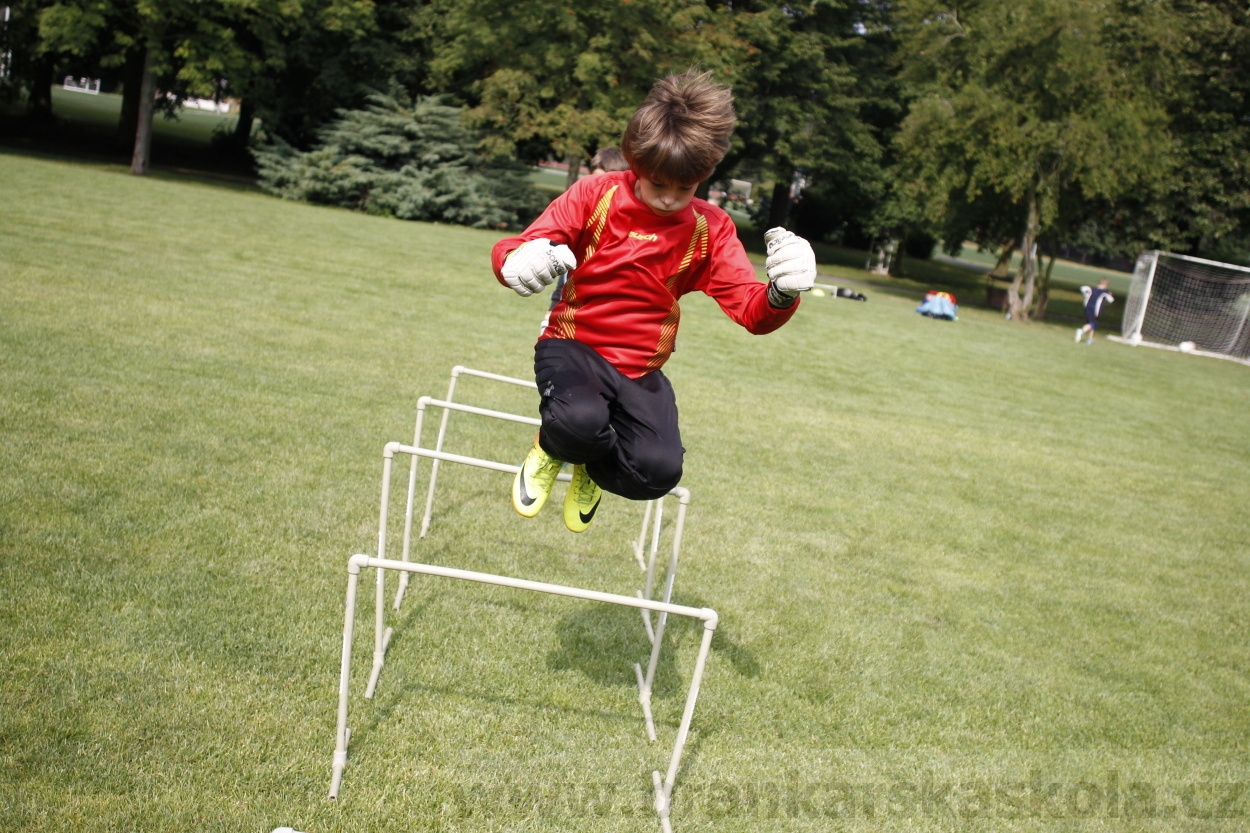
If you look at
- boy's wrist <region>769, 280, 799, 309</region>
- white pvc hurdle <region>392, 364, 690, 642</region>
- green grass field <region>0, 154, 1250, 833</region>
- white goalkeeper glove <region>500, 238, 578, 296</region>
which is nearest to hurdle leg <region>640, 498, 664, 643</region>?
white pvc hurdle <region>392, 364, 690, 642</region>

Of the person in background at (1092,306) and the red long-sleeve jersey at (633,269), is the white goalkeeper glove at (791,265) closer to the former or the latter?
the red long-sleeve jersey at (633,269)

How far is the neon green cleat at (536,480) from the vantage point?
391 cm

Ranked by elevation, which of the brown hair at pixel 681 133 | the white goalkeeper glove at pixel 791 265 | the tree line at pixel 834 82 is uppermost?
the tree line at pixel 834 82

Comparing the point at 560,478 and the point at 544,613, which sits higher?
the point at 560,478

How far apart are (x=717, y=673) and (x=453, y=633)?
128 cm

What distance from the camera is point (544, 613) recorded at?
5004 mm

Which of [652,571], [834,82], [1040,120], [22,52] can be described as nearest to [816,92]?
[834,82]

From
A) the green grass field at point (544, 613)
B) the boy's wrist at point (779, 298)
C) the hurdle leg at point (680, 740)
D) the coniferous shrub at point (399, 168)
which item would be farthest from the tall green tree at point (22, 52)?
the hurdle leg at point (680, 740)

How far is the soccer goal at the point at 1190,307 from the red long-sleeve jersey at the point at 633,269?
24.1m

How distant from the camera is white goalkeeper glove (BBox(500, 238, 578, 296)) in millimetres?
3143

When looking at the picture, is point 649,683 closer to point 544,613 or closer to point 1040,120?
point 544,613

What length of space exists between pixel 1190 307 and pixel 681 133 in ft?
85.6

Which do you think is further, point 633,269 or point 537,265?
point 633,269

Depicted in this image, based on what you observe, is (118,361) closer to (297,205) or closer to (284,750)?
(284,750)
